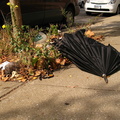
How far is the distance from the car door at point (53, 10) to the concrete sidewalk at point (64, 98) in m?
4.37

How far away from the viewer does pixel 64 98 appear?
10.3 ft

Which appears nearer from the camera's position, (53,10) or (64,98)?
(64,98)

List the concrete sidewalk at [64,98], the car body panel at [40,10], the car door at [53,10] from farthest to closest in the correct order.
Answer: the car door at [53,10]
the car body panel at [40,10]
the concrete sidewalk at [64,98]

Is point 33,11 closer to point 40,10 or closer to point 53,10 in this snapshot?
point 40,10

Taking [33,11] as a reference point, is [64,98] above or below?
below

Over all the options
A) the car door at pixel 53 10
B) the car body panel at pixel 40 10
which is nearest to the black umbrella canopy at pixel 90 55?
the car body panel at pixel 40 10

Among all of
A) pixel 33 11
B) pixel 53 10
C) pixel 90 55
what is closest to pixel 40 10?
pixel 33 11

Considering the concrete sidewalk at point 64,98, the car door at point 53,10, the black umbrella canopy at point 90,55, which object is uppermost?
the car door at point 53,10

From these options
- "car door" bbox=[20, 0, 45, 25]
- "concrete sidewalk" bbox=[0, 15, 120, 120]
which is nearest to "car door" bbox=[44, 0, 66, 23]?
"car door" bbox=[20, 0, 45, 25]

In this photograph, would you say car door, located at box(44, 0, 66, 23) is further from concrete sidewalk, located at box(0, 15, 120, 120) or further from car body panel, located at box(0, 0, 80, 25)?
concrete sidewalk, located at box(0, 15, 120, 120)

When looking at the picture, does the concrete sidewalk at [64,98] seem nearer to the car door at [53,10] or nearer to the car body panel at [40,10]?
the car body panel at [40,10]

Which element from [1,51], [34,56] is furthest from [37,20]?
[34,56]

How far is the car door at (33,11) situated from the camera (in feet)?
23.5

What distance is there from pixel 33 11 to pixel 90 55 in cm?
388
